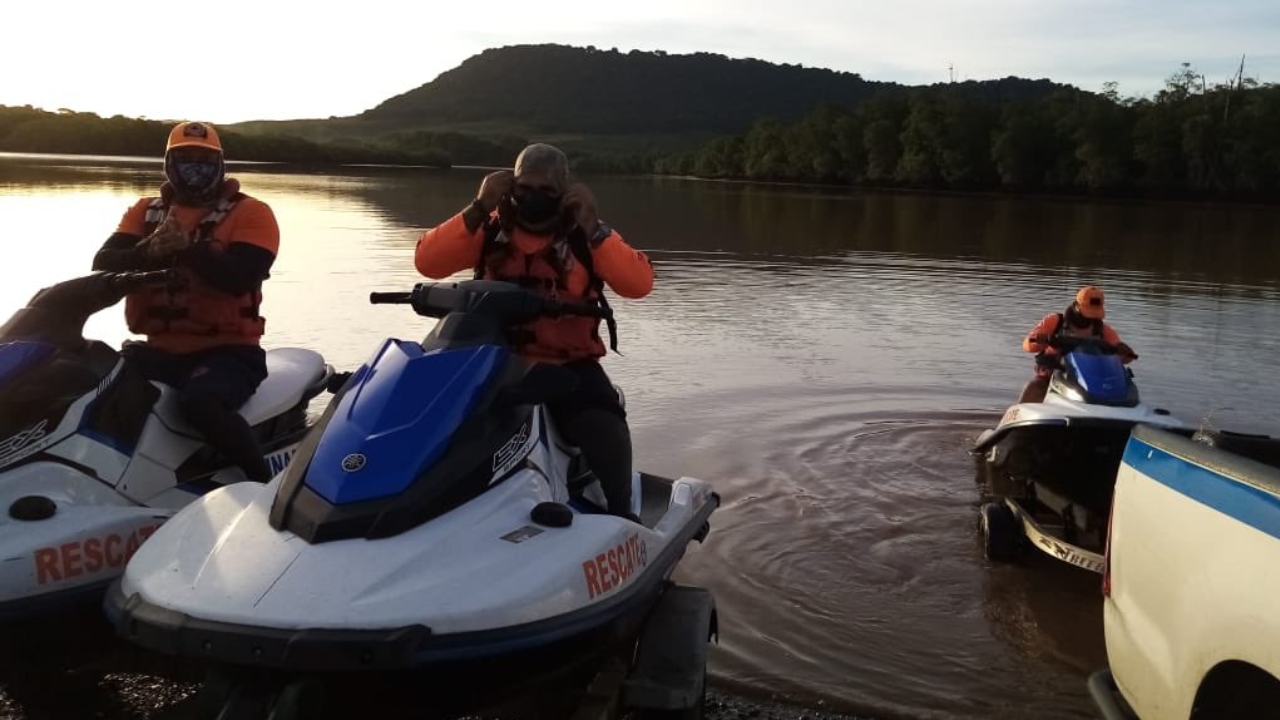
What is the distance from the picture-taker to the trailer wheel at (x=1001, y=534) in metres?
6.24

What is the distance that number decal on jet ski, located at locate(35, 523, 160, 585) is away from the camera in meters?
3.76

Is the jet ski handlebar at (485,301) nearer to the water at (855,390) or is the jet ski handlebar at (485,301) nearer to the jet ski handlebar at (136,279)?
the jet ski handlebar at (136,279)

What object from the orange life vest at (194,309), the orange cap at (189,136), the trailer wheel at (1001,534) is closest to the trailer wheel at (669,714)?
the orange life vest at (194,309)

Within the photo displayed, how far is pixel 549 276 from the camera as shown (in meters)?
4.45

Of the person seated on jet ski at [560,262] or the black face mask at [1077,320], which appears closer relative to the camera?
the person seated on jet ski at [560,262]

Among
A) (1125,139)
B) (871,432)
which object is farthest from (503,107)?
(871,432)

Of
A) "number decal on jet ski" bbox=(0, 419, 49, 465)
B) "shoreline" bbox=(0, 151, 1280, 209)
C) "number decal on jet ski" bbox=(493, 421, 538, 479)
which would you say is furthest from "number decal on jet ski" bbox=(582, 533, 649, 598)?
"shoreline" bbox=(0, 151, 1280, 209)

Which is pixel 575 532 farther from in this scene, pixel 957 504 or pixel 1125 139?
pixel 1125 139

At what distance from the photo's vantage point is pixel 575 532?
3477mm

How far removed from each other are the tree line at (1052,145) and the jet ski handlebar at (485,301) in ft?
228

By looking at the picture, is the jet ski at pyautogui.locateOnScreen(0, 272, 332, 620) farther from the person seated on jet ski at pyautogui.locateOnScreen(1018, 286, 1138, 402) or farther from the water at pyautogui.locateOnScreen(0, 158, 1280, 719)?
the person seated on jet ski at pyautogui.locateOnScreen(1018, 286, 1138, 402)

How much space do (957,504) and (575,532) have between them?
14.3 feet

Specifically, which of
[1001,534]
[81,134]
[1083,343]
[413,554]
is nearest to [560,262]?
[413,554]

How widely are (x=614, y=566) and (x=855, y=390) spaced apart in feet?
22.8
